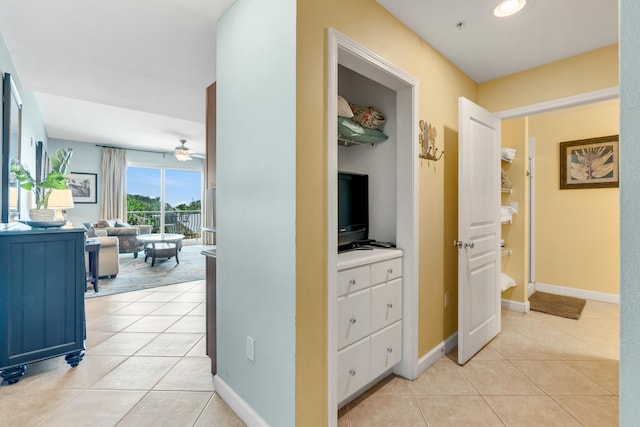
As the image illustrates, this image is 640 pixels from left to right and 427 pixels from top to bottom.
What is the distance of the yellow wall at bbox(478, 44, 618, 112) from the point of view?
2361 mm

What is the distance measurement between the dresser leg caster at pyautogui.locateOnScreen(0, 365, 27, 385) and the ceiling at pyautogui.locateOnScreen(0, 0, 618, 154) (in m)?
2.34

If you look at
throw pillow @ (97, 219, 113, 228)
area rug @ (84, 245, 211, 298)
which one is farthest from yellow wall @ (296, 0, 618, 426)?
throw pillow @ (97, 219, 113, 228)

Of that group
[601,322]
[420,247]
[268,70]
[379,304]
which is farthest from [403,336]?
[601,322]

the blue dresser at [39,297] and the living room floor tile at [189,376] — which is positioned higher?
the blue dresser at [39,297]

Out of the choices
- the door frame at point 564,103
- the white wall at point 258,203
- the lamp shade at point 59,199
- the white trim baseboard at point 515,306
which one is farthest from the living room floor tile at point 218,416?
the white trim baseboard at point 515,306

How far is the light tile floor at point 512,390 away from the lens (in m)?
1.76

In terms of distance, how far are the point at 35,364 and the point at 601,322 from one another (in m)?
5.16

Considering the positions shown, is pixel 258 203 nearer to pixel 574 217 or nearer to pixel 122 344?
pixel 122 344

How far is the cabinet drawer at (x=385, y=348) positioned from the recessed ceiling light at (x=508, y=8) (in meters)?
2.09

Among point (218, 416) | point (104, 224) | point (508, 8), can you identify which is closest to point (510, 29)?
point (508, 8)

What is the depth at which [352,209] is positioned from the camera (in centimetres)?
230

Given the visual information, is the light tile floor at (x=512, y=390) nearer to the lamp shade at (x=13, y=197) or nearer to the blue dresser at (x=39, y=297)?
the blue dresser at (x=39, y=297)

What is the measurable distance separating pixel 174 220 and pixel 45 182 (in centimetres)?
663

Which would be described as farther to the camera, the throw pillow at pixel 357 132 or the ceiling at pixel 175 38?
the throw pillow at pixel 357 132
